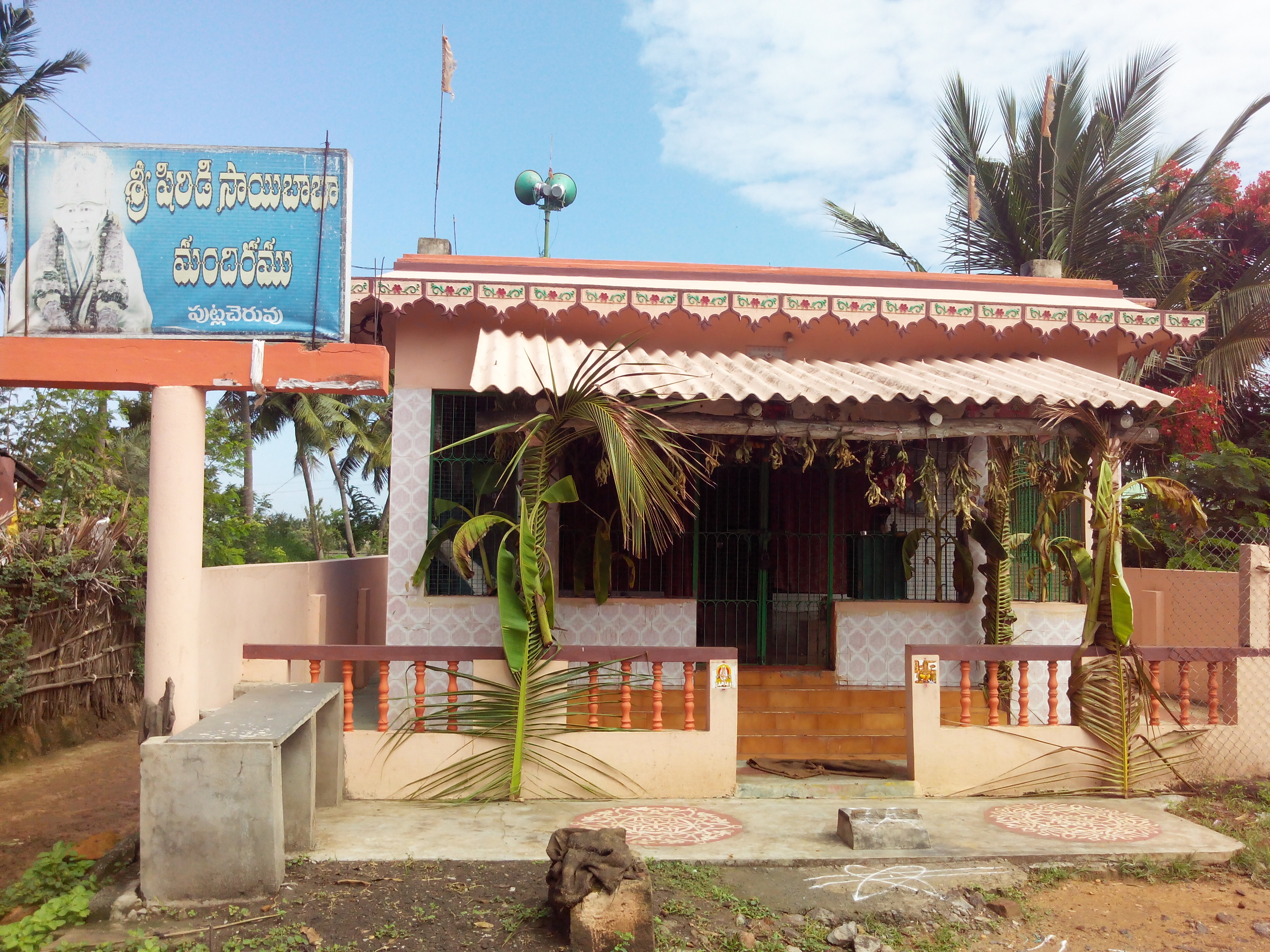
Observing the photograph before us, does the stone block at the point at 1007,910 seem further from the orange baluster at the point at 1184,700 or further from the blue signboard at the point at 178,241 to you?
the blue signboard at the point at 178,241

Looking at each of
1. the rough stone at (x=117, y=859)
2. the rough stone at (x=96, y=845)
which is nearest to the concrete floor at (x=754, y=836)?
the rough stone at (x=117, y=859)

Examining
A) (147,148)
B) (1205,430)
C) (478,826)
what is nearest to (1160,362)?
(1205,430)

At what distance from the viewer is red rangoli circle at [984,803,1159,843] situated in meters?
5.70

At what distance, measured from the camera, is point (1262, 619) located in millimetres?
7148

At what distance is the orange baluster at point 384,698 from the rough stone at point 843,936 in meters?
3.27

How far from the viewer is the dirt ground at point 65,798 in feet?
22.1

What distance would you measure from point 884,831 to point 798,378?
3319 mm

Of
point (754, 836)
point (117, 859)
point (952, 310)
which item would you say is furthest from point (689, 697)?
point (952, 310)

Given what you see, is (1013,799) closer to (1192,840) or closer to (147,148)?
(1192,840)

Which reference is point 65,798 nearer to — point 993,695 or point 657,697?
point 657,697

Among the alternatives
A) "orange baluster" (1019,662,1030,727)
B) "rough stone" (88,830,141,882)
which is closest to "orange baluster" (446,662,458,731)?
"rough stone" (88,830,141,882)

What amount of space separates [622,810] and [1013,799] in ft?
8.78

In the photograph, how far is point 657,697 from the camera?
6.53m

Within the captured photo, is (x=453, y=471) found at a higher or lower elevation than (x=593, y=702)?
higher
